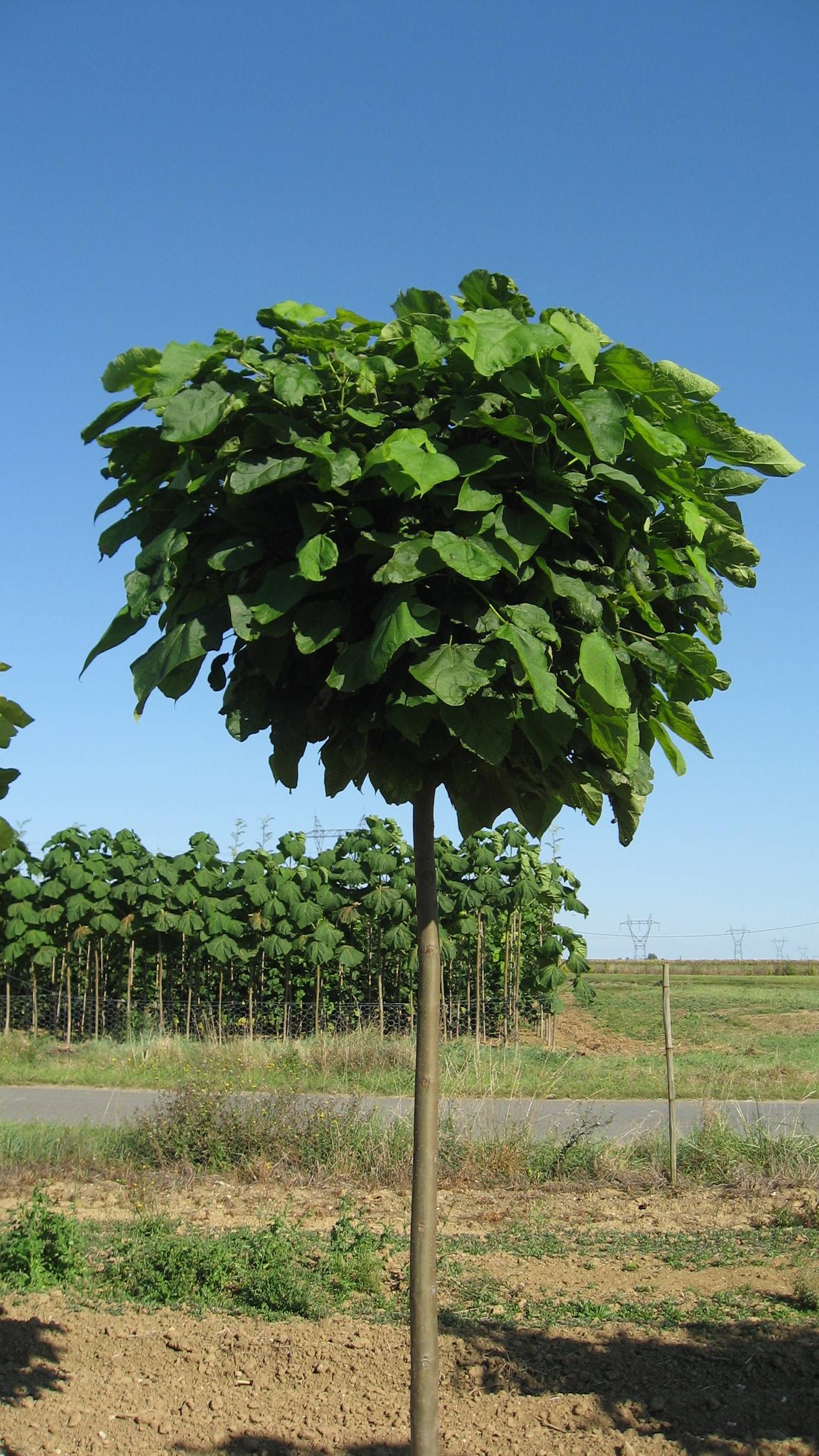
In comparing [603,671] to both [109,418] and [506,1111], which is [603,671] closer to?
[109,418]

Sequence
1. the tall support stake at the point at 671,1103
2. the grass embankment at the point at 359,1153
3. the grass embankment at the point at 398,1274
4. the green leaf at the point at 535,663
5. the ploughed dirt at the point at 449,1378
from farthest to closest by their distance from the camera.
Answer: the grass embankment at the point at 359,1153 → the tall support stake at the point at 671,1103 → the grass embankment at the point at 398,1274 → the ploughed dirt at the point at 449,1378 → the green leaf at the point at 535,663

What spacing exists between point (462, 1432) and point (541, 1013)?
56.7 ft

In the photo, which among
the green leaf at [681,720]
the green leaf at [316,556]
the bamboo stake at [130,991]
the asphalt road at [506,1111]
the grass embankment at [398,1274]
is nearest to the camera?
the green leaf at [316,556]

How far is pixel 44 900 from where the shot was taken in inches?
888

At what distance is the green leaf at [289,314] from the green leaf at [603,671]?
1.06 meters

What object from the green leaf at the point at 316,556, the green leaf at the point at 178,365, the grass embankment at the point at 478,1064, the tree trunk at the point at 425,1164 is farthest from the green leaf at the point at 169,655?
the grass embankment at the point at 478,1064

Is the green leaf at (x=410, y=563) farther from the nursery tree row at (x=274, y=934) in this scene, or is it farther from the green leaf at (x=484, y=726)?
Result: the nursery tree row at (x=274, y=934)

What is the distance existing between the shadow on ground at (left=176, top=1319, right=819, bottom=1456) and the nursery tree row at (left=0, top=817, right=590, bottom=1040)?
48.3 ft

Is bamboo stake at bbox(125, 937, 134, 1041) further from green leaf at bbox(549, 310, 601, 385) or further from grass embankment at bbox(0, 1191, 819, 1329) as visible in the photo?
green leaf at bbox(549, 310, 601, 385)

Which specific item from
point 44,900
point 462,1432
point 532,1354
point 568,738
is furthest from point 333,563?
point 44,900

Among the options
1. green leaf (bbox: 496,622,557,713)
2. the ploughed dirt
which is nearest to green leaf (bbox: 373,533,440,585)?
green leaf (bbox: 496,622,557,713)

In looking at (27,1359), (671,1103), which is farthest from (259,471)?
(671,1103)

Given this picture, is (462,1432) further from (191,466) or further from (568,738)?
(191,466)

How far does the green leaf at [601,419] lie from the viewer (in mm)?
2436
